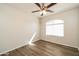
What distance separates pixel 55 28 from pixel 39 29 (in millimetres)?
1199

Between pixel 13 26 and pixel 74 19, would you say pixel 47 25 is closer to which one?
pixel 74 19

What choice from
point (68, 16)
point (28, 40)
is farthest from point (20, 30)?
point (68, 16)

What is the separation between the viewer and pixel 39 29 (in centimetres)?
448

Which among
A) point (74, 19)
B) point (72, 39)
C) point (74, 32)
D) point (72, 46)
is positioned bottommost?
point (72, 46)

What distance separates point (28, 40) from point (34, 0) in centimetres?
335

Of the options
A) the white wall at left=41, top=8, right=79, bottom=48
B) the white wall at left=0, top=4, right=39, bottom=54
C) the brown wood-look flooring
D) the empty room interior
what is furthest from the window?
the white wall at left=0, top=4, right=39, bottom=54

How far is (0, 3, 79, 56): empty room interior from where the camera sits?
2.34 metres

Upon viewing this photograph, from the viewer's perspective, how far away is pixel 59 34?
146 inches

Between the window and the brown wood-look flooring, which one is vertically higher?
the window

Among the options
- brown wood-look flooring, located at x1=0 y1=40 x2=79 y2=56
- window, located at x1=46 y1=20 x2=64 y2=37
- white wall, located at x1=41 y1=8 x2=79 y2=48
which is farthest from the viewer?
window, located at x1=46 y1=20 x2=64 y2=37

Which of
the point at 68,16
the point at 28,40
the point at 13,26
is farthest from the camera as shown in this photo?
the point at 28,40

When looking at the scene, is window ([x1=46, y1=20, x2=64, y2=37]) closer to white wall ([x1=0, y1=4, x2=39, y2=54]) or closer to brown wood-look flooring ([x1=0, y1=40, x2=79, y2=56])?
brown wood-look flooring ([x1=0, y1=40, x2=79, y2=56])

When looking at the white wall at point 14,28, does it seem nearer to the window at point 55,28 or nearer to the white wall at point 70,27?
the window at point 55,28

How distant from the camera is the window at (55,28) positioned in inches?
142
